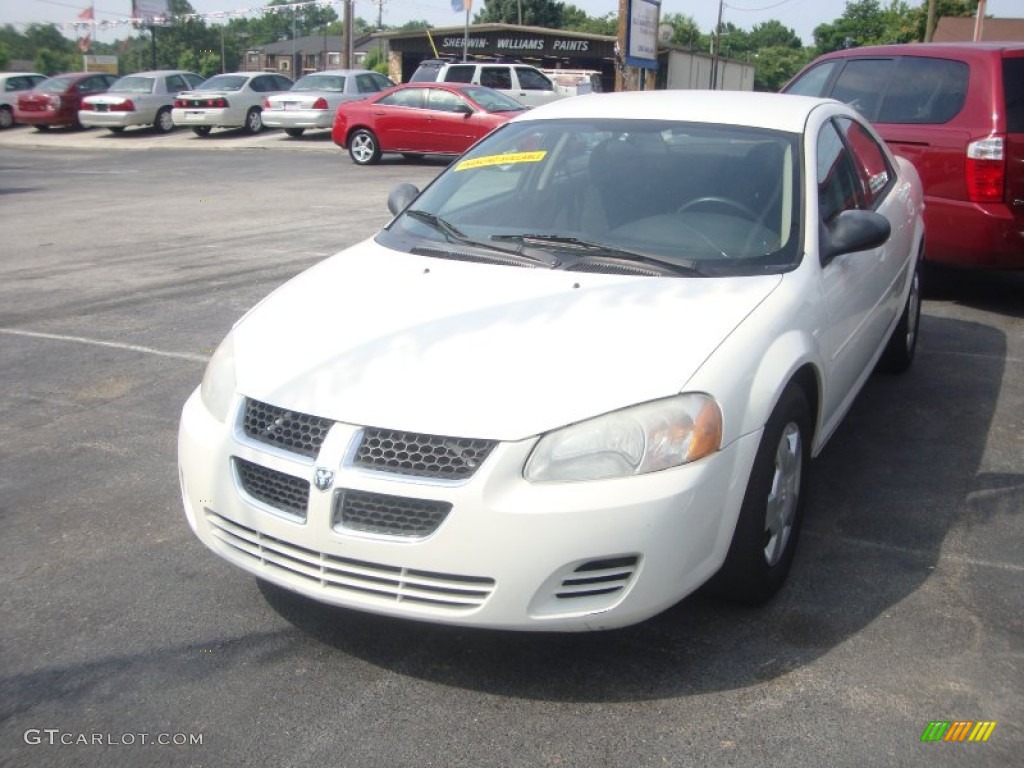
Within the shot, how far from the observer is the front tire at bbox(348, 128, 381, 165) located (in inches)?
807

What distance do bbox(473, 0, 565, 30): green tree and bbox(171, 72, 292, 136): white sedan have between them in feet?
153

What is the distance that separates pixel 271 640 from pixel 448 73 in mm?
22860

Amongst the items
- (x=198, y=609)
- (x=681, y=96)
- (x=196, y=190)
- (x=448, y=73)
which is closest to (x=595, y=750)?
(x=198, y=609)

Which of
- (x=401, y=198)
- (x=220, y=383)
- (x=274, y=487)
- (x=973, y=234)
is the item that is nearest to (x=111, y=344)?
(x=401, y=198)

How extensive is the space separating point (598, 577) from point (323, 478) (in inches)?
31.4

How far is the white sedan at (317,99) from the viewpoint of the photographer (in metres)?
25.0

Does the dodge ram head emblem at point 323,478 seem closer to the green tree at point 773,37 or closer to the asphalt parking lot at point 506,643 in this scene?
the asphalt parking lot at point 506,643

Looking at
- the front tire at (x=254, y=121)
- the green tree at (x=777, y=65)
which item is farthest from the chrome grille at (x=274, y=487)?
the green tree at (x=777, y=65)

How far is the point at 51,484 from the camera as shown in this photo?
4613 mm

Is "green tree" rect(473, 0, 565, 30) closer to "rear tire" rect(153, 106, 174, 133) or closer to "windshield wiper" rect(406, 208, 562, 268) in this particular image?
"rear tire" rect(153, 106, 174, 133)

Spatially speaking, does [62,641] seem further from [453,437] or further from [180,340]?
[180,340]

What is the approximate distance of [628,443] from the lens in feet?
9.73

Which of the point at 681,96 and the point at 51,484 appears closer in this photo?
the point at 51,484

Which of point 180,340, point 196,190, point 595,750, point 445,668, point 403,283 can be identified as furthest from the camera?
point 196,190
